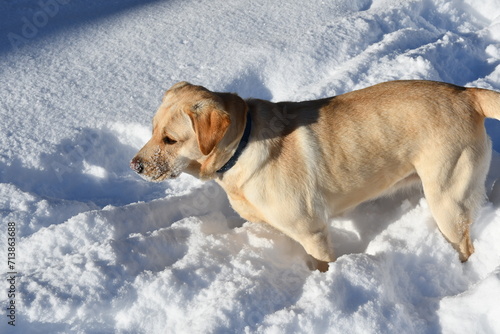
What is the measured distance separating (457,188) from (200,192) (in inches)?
71.9

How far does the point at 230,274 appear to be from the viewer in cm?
291

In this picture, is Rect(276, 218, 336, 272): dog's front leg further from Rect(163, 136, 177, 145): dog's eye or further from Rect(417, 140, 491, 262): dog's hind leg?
Rect(163, 136, 177, 145): dog's eye

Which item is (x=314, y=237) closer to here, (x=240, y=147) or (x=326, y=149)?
(x=326, y=149)

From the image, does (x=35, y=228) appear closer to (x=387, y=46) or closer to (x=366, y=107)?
(x=366, y=107)

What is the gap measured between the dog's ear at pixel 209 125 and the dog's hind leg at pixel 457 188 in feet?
4.02

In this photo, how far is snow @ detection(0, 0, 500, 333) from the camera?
103 inches

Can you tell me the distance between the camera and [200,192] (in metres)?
3.78

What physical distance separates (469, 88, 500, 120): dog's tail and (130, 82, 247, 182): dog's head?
1.36 meters

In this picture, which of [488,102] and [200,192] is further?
[200,192]

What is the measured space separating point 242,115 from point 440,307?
1492mm

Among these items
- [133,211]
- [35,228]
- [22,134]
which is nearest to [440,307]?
[133,211]

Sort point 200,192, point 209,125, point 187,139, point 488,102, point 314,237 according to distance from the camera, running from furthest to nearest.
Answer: point 200,192 → point 314,237 → point 488,102 → point 187,139 → point 209,125

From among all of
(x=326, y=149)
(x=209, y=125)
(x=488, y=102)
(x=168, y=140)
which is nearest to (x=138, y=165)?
(x=168, y=140)

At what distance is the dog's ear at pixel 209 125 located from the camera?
8.29 ft
